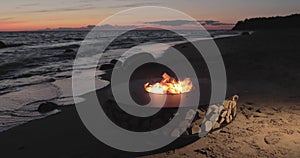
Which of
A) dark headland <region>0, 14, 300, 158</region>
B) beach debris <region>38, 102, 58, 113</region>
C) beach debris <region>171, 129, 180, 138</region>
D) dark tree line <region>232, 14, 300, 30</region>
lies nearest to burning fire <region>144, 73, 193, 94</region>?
beach debris <region>171, 129, 180, 138</region>

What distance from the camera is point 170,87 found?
6266 mm

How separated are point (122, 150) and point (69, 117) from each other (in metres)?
2.58

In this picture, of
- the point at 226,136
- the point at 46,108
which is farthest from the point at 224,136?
the point at 46,108

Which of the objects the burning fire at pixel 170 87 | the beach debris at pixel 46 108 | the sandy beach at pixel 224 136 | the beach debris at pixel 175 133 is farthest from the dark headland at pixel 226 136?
the burning fire at pixel 170 87

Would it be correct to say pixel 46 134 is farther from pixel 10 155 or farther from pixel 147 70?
pixel 147 70

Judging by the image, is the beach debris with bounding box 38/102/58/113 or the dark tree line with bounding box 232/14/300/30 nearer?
the beach debris with bounding box 38/102/58/113

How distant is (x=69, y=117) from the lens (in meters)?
7.35

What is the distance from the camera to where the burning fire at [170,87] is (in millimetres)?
6211

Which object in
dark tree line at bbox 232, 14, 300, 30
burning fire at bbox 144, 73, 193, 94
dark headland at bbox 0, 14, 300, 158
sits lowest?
dark headland at bbox 0, 14, 300, 158

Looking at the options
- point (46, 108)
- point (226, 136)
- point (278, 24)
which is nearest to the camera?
point (226, 136)

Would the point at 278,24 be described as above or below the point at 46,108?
above

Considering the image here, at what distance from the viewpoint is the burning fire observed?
20.4 feet

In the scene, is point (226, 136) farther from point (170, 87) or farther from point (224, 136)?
point (170, 87)

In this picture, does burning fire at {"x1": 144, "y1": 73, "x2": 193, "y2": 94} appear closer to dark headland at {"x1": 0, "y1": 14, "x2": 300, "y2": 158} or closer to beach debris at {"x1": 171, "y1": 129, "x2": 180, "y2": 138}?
beach debris at {"x1": 171, "y1": 129, "x2": 180, "y2": 138}
